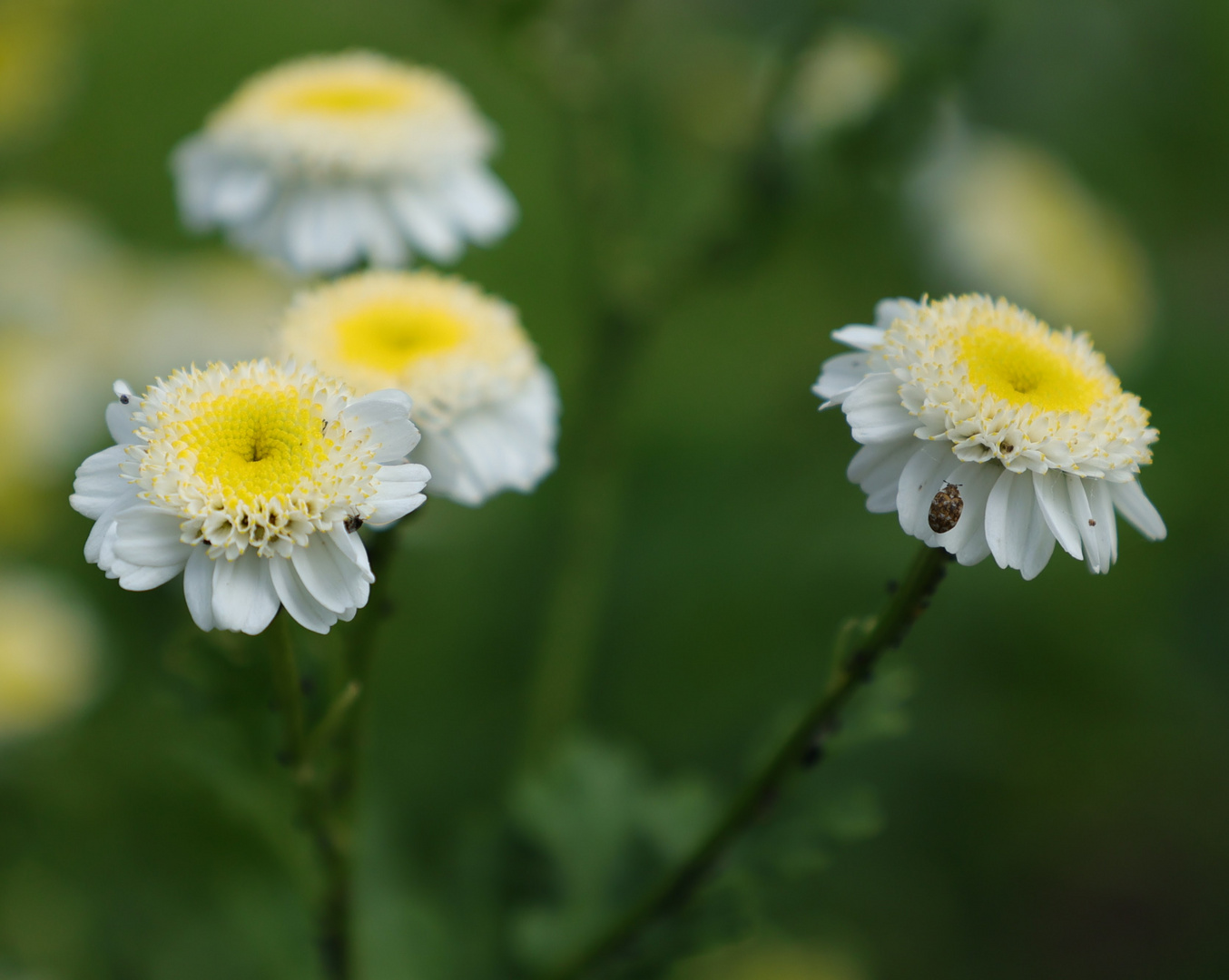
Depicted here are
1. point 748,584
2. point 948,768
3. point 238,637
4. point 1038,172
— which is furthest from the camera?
point 1038,172

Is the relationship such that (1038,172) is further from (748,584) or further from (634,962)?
(634,962)

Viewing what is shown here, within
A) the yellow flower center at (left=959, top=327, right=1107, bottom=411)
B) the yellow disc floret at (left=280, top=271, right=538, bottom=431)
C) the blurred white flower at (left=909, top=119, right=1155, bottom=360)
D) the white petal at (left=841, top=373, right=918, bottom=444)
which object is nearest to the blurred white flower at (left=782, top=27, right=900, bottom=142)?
the blurred white flower at (left=909, top=119, right=1155, bottom=360)

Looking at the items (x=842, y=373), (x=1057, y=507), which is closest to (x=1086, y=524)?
(x=1057, y=507)

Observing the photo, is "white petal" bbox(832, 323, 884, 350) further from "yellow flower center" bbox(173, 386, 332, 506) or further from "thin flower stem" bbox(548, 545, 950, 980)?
"yellow flower center" bbox(173, 386, 332, 506)

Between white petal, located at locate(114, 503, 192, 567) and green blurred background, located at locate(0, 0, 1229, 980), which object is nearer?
white petal, located at locate(114, 503, 192, 567)

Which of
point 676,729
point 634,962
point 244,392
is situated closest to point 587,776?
point 634,962

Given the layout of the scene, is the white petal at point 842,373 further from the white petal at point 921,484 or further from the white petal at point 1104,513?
the white petal at point 1104,513

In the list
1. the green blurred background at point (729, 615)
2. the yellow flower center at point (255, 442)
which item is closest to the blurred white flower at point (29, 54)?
the green blurred background at point (729, 615)
